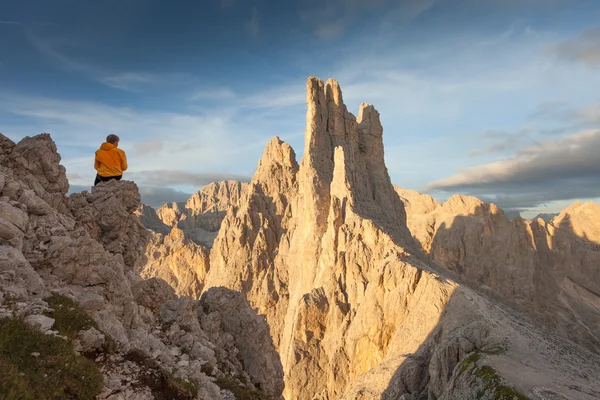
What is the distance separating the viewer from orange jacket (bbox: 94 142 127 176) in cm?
1600

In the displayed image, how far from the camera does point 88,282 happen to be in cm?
1274

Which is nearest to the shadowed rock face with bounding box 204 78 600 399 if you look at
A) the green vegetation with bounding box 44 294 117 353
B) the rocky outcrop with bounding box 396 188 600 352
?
the rocky outcrop with bounding box 396 188 600 352

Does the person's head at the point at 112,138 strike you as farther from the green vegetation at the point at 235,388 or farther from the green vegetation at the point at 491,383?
the green vegetation at the point at 491,383

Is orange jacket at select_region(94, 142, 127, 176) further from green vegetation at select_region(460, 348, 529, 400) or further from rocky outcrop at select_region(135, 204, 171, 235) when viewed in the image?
rocky outcrop at select_region(135, 204, 171, 235)

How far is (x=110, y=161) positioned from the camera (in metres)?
16.3

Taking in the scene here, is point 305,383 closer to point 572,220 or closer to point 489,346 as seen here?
point 489,346

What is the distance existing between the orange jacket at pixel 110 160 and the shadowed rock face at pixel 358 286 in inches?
931

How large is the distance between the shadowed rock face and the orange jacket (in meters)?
23.6

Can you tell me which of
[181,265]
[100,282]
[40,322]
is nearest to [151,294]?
[100,282]

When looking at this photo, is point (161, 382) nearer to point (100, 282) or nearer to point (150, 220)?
point (100, 282)

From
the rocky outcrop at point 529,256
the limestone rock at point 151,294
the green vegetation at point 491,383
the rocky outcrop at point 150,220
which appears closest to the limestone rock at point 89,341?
the limestone rock at point 151,294

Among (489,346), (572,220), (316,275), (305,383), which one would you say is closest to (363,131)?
(316,275)

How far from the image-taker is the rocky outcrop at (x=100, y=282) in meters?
9.73

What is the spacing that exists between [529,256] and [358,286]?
6448 centimetres
